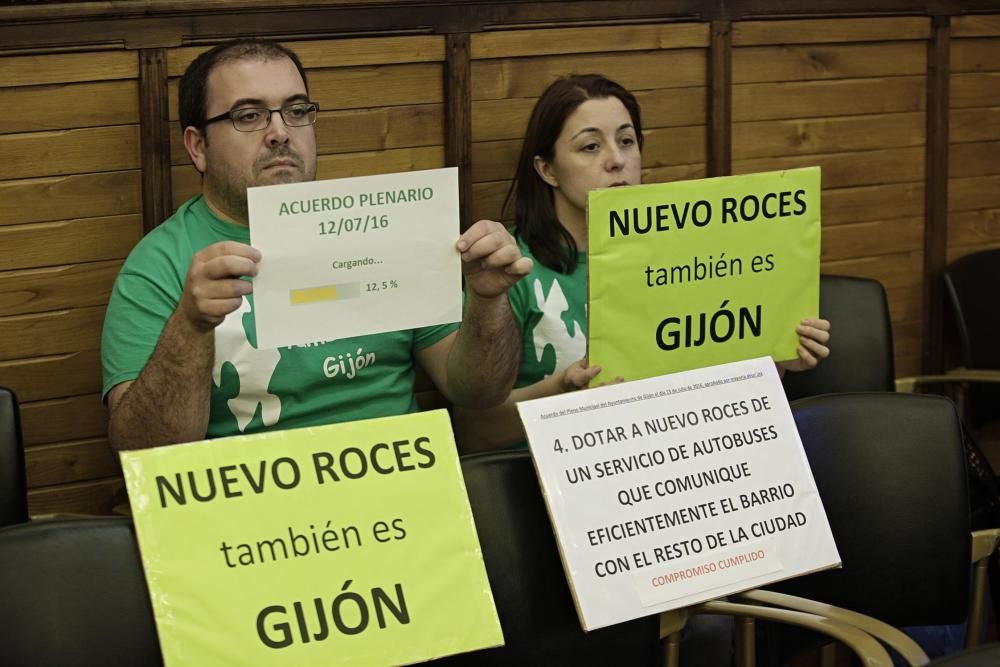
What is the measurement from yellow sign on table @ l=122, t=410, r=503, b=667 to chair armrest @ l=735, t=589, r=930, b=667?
0.50 m

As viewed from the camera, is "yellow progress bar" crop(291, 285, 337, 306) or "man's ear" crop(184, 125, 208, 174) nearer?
"yellow progress bar" crop(291, 285, 337, 306)

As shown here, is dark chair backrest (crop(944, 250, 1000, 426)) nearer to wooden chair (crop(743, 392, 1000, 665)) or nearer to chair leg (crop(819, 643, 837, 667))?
chair leg (crop(819, 643, 837, 667))

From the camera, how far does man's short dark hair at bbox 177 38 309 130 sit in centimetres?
269

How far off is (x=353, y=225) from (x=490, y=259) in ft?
0.98

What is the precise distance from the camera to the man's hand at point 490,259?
229cm

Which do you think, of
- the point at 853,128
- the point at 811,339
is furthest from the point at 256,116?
the point at 853,128

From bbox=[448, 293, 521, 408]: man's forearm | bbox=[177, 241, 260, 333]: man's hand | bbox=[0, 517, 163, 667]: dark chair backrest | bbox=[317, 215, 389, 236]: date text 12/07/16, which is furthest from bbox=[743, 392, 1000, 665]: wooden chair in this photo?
bbox=[0, 517, 163, 667]: dark chair backrest

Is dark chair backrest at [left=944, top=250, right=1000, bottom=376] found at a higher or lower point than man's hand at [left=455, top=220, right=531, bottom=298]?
lower

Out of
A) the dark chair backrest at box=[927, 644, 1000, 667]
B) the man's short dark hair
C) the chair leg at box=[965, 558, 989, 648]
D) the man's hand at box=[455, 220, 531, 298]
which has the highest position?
the man's short dark hair

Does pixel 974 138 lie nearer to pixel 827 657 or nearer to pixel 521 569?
pixel 827 657

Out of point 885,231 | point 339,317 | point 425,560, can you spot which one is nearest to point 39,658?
point 425,560

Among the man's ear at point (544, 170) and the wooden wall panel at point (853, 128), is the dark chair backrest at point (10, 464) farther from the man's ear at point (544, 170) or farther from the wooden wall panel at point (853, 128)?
the wooden wall panel at point (853, 128)

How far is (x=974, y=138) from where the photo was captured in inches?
167

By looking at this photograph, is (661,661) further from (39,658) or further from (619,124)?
(619,124)
